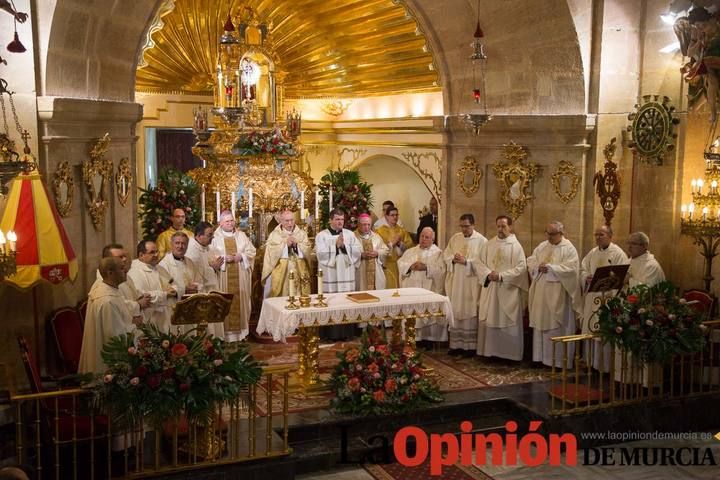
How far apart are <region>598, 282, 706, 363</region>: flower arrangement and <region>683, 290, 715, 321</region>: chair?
1.89ft

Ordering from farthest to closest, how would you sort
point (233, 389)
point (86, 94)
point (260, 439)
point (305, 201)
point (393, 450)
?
point (305, 201)
point (86, 94)
point (393, 450)
point (260, 439)
point (233, 389)

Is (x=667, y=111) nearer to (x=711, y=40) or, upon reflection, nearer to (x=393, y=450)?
(x=711, y=40)

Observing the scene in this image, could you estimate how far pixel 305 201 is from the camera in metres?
13.2

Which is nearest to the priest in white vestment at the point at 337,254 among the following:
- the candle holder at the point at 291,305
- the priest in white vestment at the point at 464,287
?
the priest in white vestment at the point at 464,287

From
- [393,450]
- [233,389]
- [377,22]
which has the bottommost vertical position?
[393,450]

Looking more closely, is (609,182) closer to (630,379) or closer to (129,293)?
(630,379)

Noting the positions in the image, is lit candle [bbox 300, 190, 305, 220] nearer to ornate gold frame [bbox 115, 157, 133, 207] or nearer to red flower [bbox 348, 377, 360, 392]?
ornate gold frame [bbox 115, 157, 133, 207]

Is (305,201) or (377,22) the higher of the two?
(377,22)

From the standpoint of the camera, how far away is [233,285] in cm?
1128

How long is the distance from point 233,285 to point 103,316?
403 centimetres

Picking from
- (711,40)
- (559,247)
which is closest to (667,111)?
(711,40)

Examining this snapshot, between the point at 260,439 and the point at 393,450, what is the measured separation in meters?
1.37

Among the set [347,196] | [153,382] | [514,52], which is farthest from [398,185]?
[153,382]

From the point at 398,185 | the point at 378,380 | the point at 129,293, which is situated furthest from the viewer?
the point at 398,185
